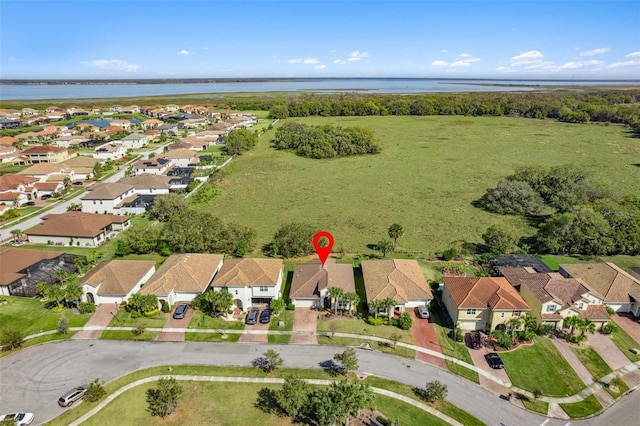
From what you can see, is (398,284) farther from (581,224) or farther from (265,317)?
(581,224)

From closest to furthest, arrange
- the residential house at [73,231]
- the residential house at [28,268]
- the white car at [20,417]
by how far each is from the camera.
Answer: the white car at [20,417] < the residential house at [28,268] < the residential house at [73,231]

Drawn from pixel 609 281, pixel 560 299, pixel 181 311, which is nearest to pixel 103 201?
pixel 181 311

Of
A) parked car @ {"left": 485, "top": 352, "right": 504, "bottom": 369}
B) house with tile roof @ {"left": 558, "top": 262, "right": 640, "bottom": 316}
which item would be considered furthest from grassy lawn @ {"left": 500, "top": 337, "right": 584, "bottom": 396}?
house with tile roof @ {"left": 558, "top": 262, "right": 640, "bottom": 316}

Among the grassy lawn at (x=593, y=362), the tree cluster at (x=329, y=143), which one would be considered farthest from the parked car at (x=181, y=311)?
the tree cluster at (x=329, y=143)

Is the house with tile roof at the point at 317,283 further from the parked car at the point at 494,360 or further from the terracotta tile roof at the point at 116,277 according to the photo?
the terracotta tile roof at the point at 116,277

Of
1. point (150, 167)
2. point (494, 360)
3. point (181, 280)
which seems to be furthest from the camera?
point (150, 167)

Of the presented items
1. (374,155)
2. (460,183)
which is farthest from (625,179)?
(374,155)

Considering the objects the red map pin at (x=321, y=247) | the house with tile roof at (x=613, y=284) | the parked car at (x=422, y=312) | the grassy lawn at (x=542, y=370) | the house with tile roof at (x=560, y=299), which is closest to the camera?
the grassy lawn at (x=542, y=370)

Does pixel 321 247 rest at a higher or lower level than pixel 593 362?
higher
